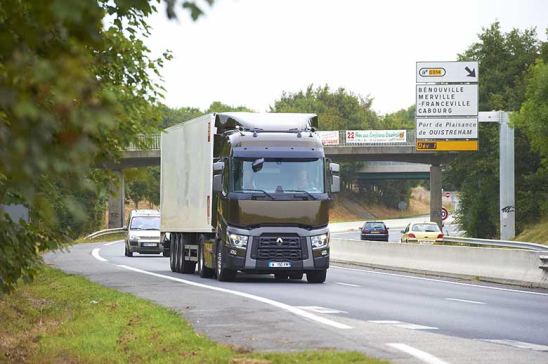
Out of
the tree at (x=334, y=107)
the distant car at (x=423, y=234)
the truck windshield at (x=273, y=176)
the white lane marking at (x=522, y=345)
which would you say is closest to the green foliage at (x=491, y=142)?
the distant car at (x=423, y=234)

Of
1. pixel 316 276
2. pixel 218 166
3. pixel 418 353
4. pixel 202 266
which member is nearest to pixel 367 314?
pixel 418 353

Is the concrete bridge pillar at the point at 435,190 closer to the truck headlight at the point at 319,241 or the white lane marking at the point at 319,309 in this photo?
the truck headlight at the point at 319,241

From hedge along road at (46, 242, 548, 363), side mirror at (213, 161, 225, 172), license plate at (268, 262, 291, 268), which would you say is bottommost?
hedge along road at (46, 242, 548, 363)

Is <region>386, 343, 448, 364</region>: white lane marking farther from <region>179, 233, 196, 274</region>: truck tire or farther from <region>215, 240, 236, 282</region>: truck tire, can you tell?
<region>179, 233, 196, 274</region>: truck tire

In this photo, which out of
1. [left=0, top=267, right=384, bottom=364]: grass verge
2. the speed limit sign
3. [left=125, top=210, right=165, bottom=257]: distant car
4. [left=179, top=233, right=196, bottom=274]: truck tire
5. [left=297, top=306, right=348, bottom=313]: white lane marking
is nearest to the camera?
[left=0, top=267, right=384, bottom=364]: grass verge

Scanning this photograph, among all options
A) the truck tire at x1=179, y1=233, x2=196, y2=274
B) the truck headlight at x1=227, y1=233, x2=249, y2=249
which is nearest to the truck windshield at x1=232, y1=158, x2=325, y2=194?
the truck headlight at x1=227, y1=233, x2=249, y2=249

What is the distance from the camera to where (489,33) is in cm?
8181

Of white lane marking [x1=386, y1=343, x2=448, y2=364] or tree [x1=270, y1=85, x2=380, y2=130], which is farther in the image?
tree [x1=270, y1=85, x2=380, y2=130]

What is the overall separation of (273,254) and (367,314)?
8783mm

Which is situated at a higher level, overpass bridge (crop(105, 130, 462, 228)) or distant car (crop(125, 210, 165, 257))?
overpass bridge (crop(105, 130, 462, 228))

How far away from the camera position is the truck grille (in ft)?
86.4

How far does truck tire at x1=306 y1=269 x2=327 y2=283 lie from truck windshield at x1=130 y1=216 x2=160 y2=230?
2258 cm

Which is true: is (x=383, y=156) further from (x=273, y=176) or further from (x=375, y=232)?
(x=273, y=176)

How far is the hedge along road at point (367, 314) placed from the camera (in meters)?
12.4
